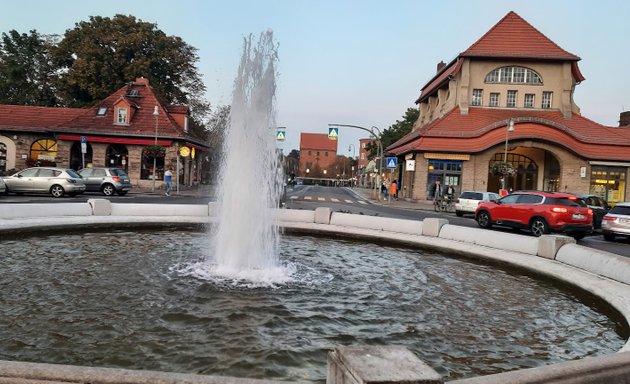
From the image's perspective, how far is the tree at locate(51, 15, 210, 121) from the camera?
160 ft

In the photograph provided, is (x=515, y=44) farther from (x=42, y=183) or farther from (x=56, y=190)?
(x=42, y=183)

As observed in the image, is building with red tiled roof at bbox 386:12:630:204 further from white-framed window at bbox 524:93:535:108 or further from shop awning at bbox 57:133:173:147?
shop awning at bbox 57:133:173:147

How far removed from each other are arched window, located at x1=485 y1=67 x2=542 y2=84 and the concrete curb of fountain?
3307 centimetres

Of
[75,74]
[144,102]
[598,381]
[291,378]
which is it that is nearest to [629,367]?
[598,381]

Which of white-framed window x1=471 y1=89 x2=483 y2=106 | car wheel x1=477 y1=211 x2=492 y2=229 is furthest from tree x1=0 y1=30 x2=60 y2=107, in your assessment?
car wheel x1=477 y1=211 x2=492 y2=229

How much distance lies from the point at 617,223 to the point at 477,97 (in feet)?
88.3

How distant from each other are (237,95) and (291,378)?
744cm

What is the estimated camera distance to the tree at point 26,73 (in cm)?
5581

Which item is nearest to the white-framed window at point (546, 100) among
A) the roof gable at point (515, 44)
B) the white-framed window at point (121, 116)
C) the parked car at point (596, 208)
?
the roof gable at point (515, 44)

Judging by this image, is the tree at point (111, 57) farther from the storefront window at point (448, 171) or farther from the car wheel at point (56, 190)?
the storefront window at point (448, 171)

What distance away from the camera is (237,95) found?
1051 cm

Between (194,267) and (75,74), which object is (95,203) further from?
(75,74)

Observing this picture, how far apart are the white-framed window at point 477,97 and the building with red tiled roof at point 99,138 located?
86.9 ft

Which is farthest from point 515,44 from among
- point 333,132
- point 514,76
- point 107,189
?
point 107,189
